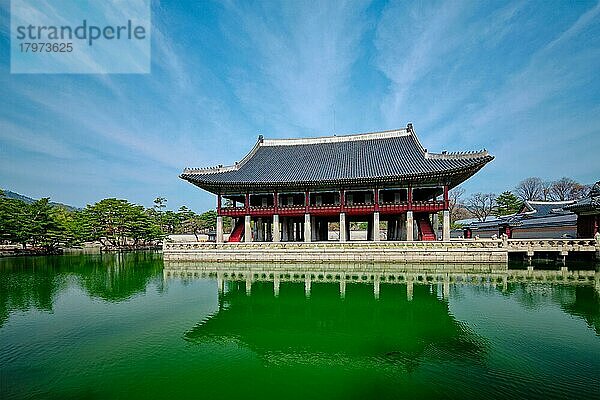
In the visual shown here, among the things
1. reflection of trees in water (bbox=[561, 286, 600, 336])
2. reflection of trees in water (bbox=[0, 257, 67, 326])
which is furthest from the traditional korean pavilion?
reflection of trees in water (bbox=[0, 257, 67, 326])

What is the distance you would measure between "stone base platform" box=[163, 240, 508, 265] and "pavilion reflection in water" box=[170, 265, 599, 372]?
8.04 ft

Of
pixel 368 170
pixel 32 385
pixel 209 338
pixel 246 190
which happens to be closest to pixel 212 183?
pixel 246 190

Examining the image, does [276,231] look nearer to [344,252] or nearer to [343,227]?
[343,227]

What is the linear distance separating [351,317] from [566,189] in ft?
238

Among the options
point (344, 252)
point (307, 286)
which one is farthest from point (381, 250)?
point (307, 286)

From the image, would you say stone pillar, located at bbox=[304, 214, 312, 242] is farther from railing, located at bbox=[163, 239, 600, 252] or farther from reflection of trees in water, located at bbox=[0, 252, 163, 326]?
reflection of trees in water, located at bbox=[0, 252, 163, 326]

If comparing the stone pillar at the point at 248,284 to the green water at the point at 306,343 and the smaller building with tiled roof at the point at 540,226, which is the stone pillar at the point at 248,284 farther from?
the smaller building with tiled roof at the point at 540,226

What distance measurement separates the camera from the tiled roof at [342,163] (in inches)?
911

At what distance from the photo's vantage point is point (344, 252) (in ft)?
72.3

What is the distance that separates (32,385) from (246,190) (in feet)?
70.9

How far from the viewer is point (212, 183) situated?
25953 mm

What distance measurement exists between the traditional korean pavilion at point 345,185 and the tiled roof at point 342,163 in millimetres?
79

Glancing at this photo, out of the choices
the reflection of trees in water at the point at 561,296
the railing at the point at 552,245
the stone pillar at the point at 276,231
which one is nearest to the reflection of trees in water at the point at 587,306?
the reflection of trees in water at the point at 561,296

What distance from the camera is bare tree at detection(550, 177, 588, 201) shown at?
58.9 meters
